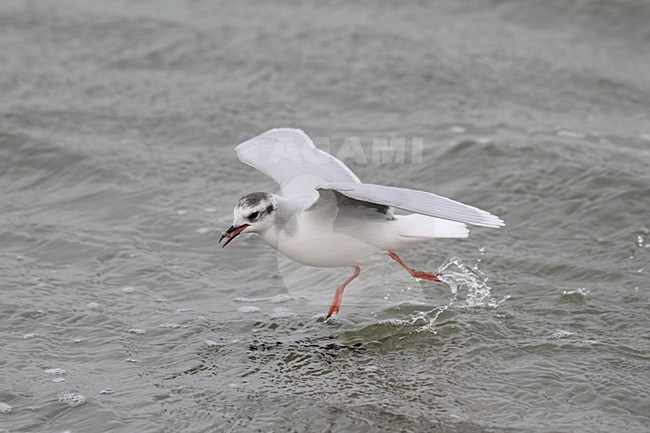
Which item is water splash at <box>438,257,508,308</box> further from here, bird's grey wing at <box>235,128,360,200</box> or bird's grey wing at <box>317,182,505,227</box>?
bird's grey wing at <box>317,182,505,227</box>

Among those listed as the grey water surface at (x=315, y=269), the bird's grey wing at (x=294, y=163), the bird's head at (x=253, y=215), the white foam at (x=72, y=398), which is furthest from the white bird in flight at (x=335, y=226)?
the white foam at (x=72, y=398)

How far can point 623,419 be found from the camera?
18.4 ft

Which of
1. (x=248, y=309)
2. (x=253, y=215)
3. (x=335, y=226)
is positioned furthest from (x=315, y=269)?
(x=253, y=215)

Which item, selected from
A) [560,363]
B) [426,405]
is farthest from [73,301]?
[560,363]

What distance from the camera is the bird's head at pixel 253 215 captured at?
6293 mm

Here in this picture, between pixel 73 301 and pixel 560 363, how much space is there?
3507 mm

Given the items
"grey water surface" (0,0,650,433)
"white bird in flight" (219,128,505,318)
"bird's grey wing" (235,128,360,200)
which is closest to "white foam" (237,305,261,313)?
"grey water surface" (0,0,650,433)

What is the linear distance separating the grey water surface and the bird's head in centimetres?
85

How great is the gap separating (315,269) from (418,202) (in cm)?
240

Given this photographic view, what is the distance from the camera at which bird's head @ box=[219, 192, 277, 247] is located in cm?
629

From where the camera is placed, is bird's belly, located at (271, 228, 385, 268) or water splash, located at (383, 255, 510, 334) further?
water splash, located at (383, 255, 510, 334)

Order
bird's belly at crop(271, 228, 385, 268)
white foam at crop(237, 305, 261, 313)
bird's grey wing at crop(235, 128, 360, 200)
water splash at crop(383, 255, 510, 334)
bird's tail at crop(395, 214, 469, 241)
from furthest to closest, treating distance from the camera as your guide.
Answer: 1. white foam at crop(237, 305, 261, 313)
2. bird's grey wing at crop(235, 128, 360, 200)
3. water splash at crop(383, 255, 510, 334)
4. bird's belly at crop(271, 228, 385, 268)
5. bird's tail at crop(395, 214, 469, 241)

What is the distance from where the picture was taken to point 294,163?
7387mm

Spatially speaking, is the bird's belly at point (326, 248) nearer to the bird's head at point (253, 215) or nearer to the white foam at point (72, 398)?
the bird's head at point (253, 215)
